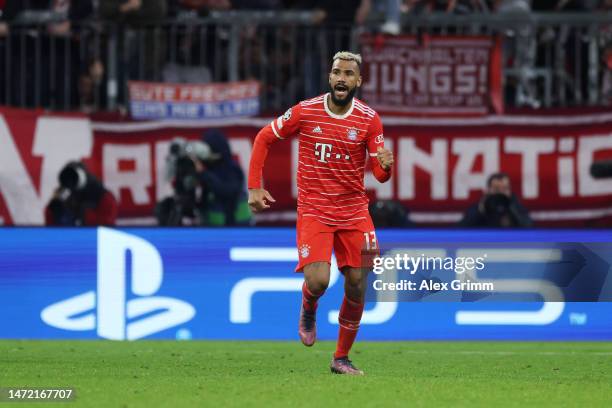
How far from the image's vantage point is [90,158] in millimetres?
16797

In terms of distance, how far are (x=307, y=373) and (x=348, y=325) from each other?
1.71ft

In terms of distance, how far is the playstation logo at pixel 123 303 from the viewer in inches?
557

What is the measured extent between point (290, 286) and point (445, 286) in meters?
1.98

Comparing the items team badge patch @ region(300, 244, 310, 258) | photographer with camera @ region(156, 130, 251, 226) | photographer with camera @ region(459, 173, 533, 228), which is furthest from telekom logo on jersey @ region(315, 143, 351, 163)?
photographer with camera @ region(156, 130, 251, 226)

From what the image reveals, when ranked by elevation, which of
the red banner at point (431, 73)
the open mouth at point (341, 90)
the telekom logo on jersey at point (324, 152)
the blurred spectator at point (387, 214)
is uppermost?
the open mouth at point (341, 90)

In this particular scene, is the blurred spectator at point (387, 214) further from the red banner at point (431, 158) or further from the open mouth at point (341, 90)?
the open mouth at point (341, 90)

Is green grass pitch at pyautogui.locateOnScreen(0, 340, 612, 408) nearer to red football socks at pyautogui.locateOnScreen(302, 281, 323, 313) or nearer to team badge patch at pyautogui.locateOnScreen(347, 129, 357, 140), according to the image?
red football socks at pyautogui.locateOnScreen(302, 281, 323, 313)

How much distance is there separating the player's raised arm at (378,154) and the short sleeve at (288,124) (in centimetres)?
53

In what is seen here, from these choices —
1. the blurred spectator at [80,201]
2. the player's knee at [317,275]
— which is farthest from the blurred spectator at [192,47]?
the player's knee at [317,275]

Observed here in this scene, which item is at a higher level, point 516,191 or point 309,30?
point 309,30

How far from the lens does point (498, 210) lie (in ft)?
51.6

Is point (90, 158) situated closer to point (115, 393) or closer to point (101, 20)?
point (101, 20)

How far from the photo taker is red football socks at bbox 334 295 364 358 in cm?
1083

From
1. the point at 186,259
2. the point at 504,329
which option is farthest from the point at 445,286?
the point at 186,259
